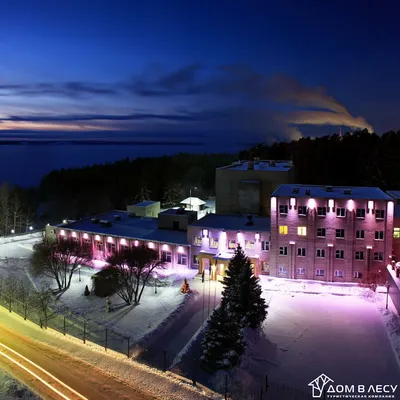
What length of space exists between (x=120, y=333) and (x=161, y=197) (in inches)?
2217

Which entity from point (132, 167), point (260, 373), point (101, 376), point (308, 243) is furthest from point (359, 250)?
point (132, 167)

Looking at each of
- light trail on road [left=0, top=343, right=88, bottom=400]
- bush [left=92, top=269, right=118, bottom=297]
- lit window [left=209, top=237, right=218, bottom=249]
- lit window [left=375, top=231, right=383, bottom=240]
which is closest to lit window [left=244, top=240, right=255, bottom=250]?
lit window [left=209, top=237, right=218, bottom=249]

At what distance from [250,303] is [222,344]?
5.33m

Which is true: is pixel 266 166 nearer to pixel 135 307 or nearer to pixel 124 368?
pixel 135 307

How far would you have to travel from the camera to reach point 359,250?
33.5m

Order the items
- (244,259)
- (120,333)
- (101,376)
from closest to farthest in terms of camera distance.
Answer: (101,376)
(120,333)
(244,259)

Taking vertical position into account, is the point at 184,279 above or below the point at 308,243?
below

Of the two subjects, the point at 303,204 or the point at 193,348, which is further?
the point at 303,204

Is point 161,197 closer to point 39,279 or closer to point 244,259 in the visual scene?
point 39,279

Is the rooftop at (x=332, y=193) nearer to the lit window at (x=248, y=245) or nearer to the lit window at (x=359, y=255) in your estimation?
the lit window at (x=359, y=255)

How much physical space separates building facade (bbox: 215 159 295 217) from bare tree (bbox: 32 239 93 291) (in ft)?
47.4

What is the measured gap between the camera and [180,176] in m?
89.9

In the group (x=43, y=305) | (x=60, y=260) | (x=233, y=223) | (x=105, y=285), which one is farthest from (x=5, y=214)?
(x=43, y=305)

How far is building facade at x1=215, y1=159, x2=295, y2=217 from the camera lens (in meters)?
44.0
